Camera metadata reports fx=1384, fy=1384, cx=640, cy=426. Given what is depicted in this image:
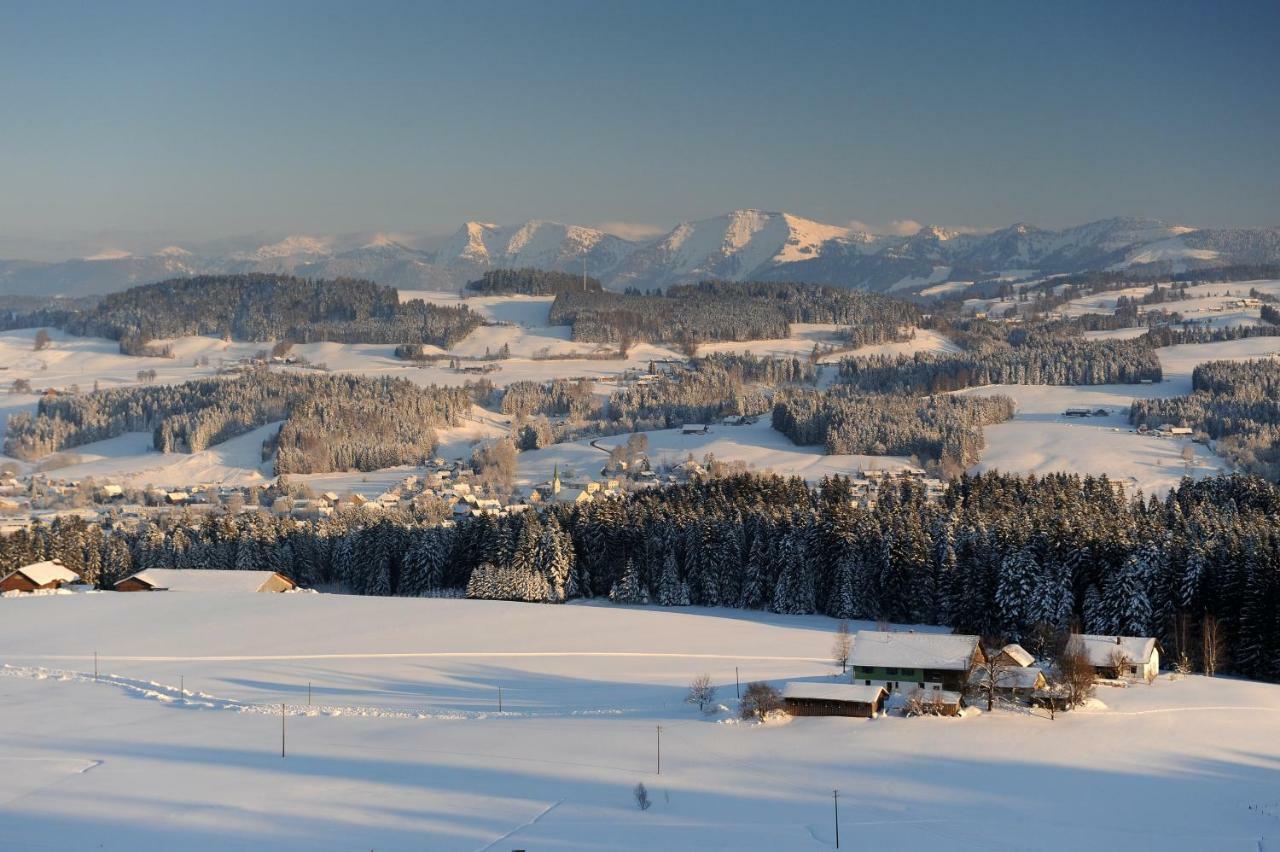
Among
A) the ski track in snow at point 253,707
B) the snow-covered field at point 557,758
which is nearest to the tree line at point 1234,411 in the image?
the snow-covered field at point 557,758

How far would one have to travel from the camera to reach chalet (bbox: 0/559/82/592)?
66438mm

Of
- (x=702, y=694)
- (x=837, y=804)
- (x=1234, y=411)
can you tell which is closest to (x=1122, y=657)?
(x=702, y=694)

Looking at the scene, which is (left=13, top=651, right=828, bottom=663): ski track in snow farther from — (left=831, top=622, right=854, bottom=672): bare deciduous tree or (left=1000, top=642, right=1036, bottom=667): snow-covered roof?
(left=1000, top=642, right=1036, bottom=667): snow-covered roof

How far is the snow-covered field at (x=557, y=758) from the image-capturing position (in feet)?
93.0

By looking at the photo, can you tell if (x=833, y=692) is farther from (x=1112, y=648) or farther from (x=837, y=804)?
(x=1112, y=648)

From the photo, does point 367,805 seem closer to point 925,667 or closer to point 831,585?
point 925,667

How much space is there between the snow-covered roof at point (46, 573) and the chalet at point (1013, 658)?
46.5 m

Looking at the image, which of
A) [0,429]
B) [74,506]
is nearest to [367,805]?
[74,506]

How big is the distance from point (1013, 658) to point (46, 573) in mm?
47631

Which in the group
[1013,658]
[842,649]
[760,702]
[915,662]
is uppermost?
[915,662]

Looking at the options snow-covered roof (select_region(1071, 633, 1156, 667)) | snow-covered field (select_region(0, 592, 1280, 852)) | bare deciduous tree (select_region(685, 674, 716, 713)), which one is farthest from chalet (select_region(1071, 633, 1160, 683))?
bare deciduous tree (select_region(685, 674, 716, 713))

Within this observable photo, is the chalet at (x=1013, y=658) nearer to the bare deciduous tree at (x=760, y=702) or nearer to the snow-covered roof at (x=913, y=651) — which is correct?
the snow-covered roof at (x=913, y=651)

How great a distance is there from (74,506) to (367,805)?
7808 cm

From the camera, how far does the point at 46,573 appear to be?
67.2 meters
